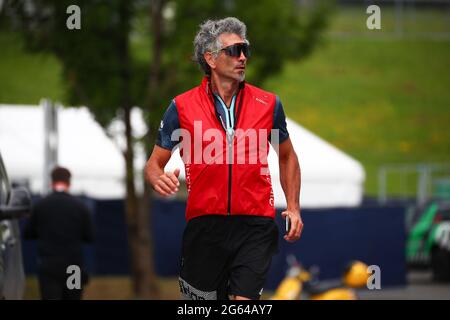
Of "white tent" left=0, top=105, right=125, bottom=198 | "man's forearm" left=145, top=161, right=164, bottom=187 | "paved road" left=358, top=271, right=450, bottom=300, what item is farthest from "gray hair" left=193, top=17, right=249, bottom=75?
"white tent" left=0, top=105, right=125, bottom=198

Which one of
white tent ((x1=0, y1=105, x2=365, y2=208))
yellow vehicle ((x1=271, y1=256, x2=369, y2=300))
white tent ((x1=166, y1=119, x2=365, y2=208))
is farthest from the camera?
white tent ((x1=0, y1=105, x2=365, y2=208))

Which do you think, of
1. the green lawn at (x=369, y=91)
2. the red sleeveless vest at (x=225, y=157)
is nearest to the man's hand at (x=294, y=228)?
the red sleeveless vest at (x=225, y=157)

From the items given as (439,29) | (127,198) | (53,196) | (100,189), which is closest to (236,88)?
(53,196)

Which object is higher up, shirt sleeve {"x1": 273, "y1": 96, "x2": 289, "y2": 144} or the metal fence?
shirt sleeve {"x1": 273, "y1": 96, "x2": 289, "y2": 144}

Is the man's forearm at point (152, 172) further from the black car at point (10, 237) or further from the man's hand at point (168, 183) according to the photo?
the black car at point (10, 237)

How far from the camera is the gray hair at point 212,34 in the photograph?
686cm

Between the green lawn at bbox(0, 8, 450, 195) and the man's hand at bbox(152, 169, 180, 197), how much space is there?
39.3 metres

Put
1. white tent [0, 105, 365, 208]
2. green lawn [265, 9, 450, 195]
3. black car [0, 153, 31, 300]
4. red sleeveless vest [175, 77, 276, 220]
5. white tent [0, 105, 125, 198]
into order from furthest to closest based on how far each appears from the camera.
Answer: green lawn [265, 9, 450, 195]
white tent [0, 105, 125, 198]
white tent [0, 105, 365, 208]
black car [0, 153, 31, 300]
red sleeveless vest [175, 77, 276, 220]

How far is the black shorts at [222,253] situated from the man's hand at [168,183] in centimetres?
42

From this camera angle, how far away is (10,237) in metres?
10.1

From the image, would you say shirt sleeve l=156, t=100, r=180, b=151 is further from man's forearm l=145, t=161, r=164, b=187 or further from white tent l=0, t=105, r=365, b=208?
white tent l=0, t=105, r=365, b=208

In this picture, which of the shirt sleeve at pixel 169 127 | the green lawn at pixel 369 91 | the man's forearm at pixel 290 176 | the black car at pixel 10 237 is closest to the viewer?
the shirt sleeve at pixel 169 127

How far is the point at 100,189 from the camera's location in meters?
26.8

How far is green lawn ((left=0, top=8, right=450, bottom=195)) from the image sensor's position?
2089 inches
